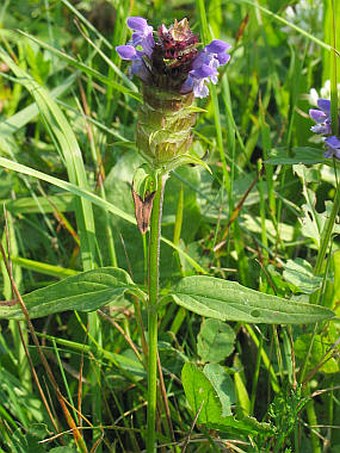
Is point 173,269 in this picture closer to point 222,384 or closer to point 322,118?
point 222,384

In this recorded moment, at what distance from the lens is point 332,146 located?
53.7 inches

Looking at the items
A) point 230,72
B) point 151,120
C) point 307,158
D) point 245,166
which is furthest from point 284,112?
point 151,120

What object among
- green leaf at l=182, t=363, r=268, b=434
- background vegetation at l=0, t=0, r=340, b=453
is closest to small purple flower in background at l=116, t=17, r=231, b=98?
background vegetation at l=0, t=0, r=340, b=453

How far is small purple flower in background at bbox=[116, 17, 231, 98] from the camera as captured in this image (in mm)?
1131

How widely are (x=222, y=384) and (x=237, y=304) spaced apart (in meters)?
0.28

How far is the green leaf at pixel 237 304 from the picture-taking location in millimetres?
1050

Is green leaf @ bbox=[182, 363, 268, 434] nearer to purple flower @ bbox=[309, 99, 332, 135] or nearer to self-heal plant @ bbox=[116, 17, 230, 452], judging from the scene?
self-heal plant @ bbox=[116, 17, 230, 452]

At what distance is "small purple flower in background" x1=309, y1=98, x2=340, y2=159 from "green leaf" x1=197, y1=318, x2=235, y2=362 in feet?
1.38

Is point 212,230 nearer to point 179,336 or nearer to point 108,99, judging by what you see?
point 179,336

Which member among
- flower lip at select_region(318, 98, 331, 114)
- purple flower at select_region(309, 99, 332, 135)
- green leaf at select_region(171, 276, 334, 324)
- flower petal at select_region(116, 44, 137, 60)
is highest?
flower petal at select_region(116, 44, 137, 60)

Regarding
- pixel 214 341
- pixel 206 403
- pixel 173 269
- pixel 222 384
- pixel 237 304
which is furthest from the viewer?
pixel 173 269

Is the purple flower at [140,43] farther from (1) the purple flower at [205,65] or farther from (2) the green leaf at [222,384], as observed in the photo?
(2) the green leaf at [222,384]

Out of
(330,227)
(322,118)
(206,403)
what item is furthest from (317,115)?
A: (206,403)

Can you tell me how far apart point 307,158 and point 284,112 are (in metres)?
0.71
